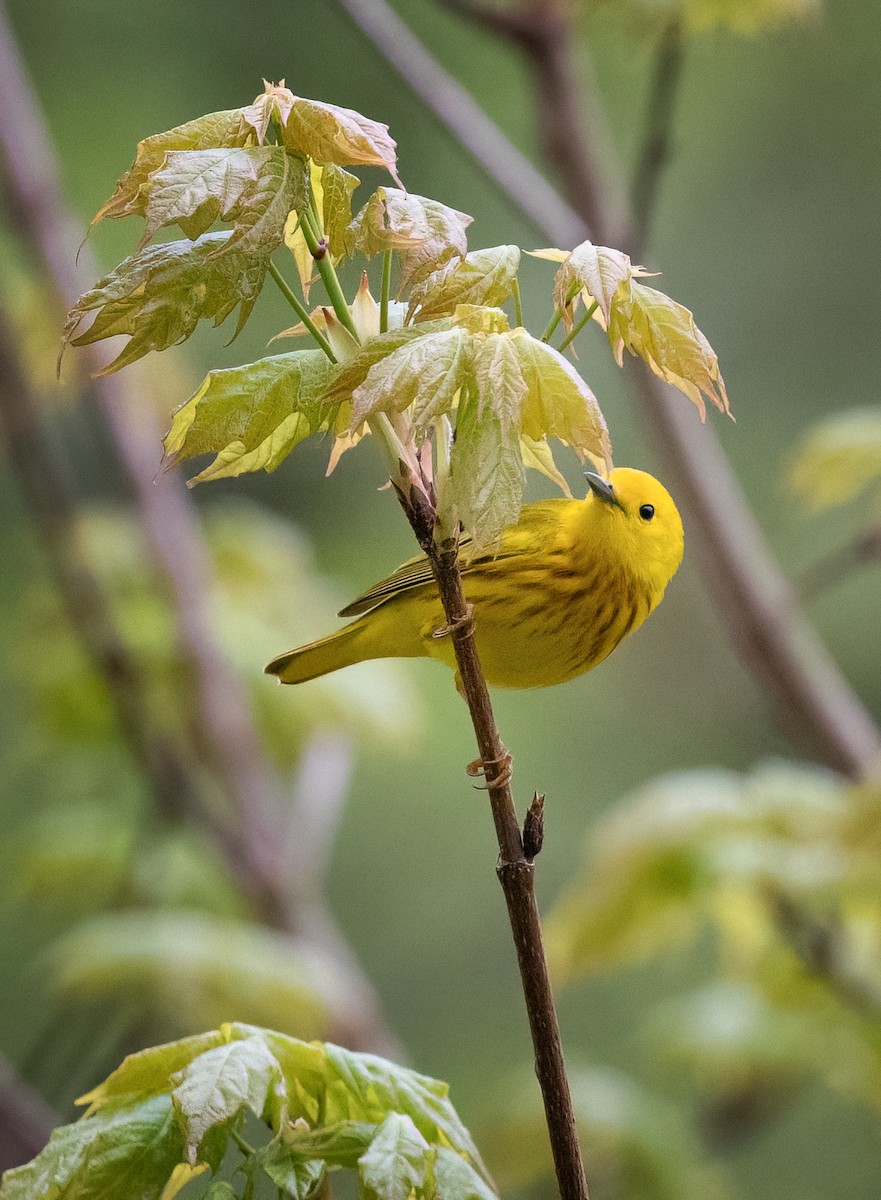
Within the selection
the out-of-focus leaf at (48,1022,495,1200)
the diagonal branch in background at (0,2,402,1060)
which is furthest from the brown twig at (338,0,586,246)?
the out-of-focus leaf at (48,1022,495,1200)

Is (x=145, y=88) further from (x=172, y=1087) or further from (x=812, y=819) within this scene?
(x=172, y=1087)

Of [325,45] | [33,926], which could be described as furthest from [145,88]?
[33,926]

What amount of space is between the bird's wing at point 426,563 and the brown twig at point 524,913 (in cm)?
50

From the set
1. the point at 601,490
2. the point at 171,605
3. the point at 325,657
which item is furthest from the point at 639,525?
the point at 171,605

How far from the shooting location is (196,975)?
2213mm

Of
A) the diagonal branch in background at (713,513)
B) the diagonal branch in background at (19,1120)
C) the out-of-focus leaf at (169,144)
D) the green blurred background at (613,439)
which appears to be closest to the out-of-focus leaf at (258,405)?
the out-of-focus leaf at (169,144)

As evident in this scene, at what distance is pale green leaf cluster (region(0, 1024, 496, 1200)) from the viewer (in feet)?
2.72

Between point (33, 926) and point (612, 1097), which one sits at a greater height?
point (33, 926)

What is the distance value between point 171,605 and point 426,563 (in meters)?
1.51

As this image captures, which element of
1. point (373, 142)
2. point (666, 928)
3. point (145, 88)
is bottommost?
point (666, 928)

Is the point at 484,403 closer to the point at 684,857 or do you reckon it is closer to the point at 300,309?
the point at 300,309

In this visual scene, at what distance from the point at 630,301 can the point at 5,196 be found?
2.34m

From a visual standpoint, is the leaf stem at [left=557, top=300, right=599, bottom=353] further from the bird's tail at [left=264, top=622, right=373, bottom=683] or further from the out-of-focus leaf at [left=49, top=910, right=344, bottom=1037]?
the out-of-focus leaf at [left=49, top=910, right=344, bottom=1037]

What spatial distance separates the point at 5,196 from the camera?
9.18 feet
